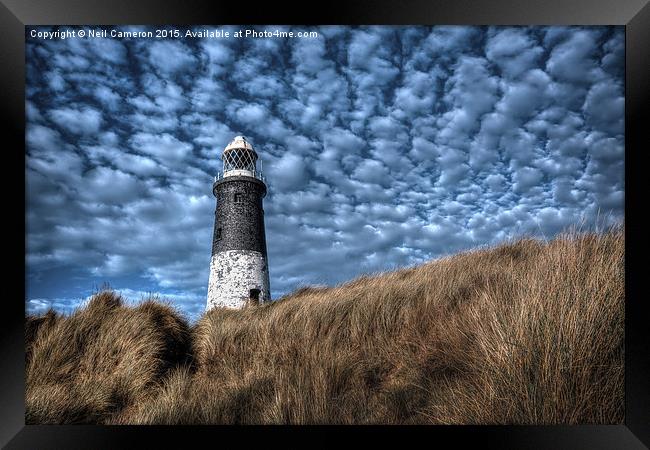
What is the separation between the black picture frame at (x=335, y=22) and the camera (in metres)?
1.95

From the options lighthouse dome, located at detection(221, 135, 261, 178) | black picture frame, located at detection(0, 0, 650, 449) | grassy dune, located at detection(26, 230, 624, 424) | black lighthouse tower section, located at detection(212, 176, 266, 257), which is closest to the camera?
black picture frame, located at detection(0, 0, 650, 449)

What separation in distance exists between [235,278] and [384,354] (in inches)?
411

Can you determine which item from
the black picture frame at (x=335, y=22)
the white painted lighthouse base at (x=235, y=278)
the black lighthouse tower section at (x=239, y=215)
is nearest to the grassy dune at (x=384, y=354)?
the black picture frame at (x=335, y=22)

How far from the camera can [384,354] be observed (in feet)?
11.7

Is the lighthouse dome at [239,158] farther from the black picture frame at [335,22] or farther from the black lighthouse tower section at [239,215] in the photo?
the black picture frame at [335,22]

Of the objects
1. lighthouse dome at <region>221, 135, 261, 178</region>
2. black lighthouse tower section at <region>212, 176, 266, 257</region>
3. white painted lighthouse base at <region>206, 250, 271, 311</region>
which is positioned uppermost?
lighthouse dome at <region>221, 135, 261, 178</region>

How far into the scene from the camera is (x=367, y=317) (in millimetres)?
4371

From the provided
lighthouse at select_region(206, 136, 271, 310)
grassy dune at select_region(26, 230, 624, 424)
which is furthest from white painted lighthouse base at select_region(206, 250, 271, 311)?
grassy dune at select_region(26, 230, 624, 424)

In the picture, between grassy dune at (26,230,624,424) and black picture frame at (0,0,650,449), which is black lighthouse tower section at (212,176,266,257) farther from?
black picture frame at (0,0,650,449)

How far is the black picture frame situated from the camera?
1951mm

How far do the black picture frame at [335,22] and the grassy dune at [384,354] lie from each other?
13 centimetres

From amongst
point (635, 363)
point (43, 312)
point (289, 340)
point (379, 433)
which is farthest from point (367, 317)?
point (43, 312)

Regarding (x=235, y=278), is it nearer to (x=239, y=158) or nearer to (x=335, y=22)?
(x=239, y=158)

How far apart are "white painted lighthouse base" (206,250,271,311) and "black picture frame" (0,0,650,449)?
36.6 ft
